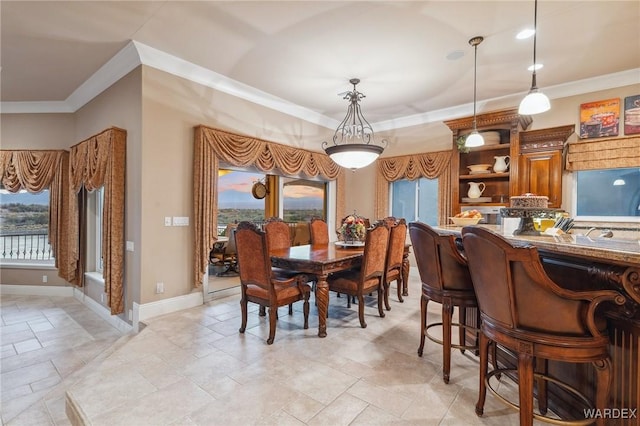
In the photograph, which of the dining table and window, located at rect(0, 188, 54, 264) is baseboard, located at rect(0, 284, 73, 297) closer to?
window, located at rect(0, 188, 54, 264)

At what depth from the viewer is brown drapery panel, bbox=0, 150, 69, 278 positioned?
478 centimetres

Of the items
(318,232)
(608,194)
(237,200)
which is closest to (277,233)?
(318,232)

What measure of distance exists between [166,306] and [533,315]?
361 cm

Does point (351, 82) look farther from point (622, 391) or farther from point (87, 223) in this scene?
point (87, 223)

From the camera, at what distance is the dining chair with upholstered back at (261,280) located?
271 centimetres

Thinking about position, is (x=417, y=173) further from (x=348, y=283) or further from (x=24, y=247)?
(x=24, y=247)

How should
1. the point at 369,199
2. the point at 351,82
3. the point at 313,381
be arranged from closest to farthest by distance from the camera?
the point at 313,381, the point at 351,82, the point at 369,199

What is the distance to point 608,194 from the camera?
402 cm

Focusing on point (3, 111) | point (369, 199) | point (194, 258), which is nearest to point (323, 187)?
point (369, 199)

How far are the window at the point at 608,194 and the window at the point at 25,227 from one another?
845 cm

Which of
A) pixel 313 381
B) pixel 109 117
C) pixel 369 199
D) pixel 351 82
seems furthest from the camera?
pixel 369 199

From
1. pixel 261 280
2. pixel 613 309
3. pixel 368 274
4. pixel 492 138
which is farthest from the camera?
pixel 492 138

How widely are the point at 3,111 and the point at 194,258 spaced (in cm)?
440

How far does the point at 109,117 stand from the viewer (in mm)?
3934
